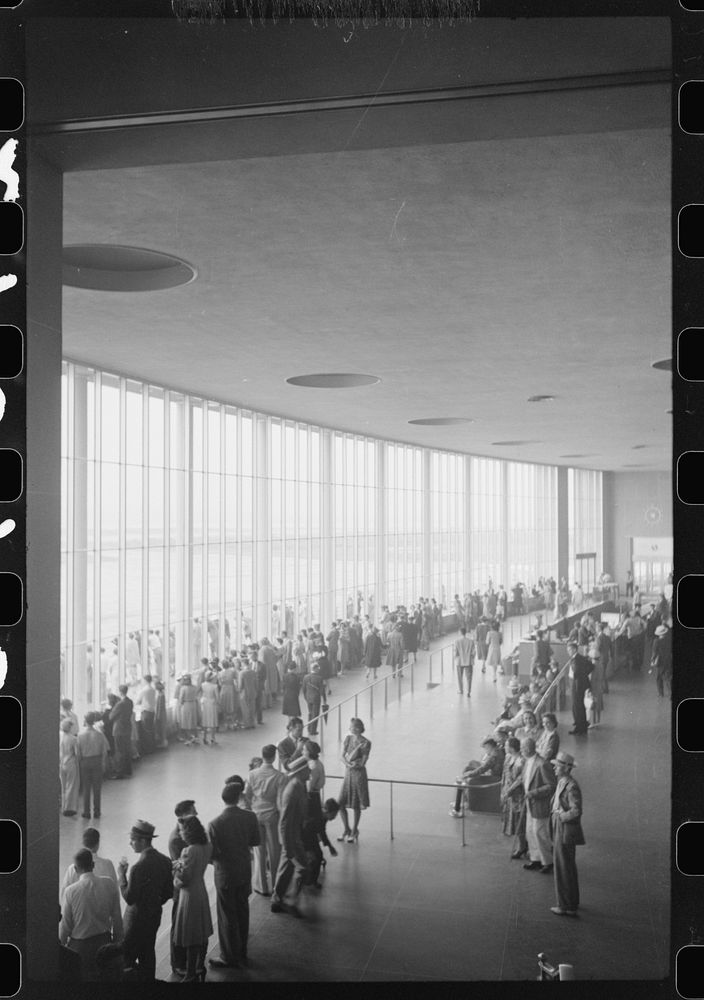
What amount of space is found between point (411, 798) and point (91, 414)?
8.76 metres

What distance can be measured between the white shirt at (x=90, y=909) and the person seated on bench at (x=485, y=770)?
5291 millimetres

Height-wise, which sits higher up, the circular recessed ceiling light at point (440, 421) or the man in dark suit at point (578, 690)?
the circular recessed ceiling light at point (440, 421)

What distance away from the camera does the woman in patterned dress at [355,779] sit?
381 inches

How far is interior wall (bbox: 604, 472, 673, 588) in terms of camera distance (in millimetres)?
4406

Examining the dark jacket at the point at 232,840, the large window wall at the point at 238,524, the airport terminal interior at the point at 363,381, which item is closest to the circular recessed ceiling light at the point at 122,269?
the airport terminal interior at the point at 363,381

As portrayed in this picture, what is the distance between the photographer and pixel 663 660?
508 centimetres

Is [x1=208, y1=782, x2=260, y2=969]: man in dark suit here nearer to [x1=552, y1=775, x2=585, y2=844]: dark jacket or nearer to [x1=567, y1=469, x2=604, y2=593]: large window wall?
[x1=552, y1=775, x2=585, y2=844]: dark jacket

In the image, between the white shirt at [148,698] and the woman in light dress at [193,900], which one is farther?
the white shirt at [148,698]

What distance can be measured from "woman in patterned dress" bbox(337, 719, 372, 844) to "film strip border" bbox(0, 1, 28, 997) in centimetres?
582

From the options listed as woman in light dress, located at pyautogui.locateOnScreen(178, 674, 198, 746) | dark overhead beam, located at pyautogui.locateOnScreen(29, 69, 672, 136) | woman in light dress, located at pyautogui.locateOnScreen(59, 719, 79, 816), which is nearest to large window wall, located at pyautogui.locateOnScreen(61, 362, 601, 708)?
woman in light dress, located at pyautogui.locateOnScreen(178, 674, 198, 746)

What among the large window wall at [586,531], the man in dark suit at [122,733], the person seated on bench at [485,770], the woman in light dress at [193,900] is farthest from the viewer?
the man in dark suit at [122,733]

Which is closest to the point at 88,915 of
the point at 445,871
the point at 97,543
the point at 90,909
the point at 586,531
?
the point at 90,909

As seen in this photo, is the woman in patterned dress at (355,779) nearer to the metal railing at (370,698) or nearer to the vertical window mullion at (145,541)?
the metal railing at (370,698)

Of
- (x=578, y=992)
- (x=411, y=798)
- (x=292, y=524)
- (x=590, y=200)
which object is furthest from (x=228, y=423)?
(x=578, y=992)
